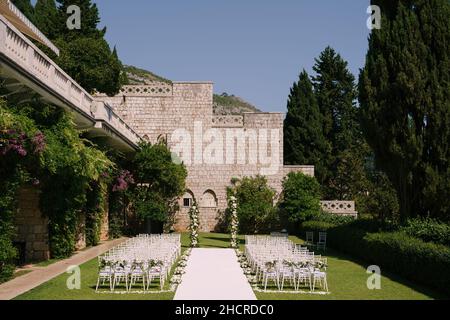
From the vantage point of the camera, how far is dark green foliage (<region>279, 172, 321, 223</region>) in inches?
1382

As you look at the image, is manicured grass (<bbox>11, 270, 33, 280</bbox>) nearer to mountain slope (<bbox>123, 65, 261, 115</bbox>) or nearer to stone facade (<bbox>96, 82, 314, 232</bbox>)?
stone facade (<bbox>96, 82, 314, 232</bbox>)

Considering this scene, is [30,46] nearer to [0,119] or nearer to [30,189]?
[0,119]

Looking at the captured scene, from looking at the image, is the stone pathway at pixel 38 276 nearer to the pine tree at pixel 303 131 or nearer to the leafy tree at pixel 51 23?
the leafy tree at pixel 51 23

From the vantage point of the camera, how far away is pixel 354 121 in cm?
4975

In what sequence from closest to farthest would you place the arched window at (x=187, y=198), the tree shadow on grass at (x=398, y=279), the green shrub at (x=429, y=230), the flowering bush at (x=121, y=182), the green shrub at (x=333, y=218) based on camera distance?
the tree shadow on grass at (x=398, y=279) → the green shrub at (x=429, y=230) → the flowering bush at (x=121, y=182) → the green shrub at (x=333, y=218) → the arched window at (x=187, y=198)

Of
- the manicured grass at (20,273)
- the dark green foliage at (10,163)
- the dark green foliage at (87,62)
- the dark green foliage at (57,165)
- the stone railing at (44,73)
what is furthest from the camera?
the dark green foliage at (87,62)

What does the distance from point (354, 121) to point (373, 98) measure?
99.8 feet

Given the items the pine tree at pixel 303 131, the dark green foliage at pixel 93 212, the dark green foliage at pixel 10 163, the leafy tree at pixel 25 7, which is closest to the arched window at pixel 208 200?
Answer: the pine tree at pixel 303 131

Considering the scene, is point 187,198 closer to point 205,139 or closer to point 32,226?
point 205,139

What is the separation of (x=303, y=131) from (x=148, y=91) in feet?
44.1

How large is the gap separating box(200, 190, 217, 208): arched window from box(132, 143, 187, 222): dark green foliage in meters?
4.65

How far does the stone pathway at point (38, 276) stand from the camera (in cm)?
1291

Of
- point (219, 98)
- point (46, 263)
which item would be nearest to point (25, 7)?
point (46, 263)

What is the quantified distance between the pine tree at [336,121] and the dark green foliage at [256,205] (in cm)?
943
